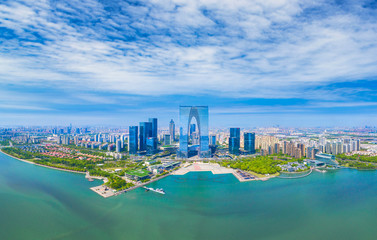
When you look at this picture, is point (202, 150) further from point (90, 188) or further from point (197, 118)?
point (90, 188)

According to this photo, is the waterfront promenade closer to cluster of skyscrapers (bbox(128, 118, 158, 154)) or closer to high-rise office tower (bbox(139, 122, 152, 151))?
cluster of skyscrapers (bbox(128, 118, 158, 154))

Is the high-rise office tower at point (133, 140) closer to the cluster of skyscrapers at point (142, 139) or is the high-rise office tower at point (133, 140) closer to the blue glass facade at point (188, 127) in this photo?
the cluster of skyscrapers at point (142, 139)

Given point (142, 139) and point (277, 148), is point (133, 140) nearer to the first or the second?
point (142, 139)

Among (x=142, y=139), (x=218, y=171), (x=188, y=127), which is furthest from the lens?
(x=142, y=139)

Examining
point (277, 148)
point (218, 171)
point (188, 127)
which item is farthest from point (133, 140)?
point (277, 148)

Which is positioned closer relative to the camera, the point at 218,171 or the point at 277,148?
the point at 218,171

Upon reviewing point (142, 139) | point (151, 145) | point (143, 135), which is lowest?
point (151, 145)
